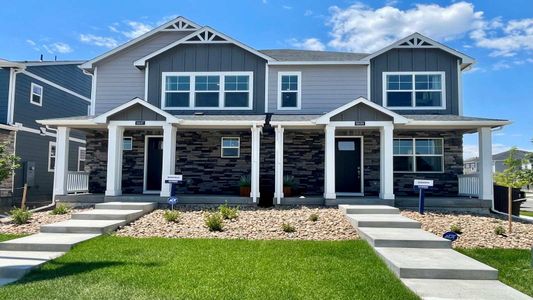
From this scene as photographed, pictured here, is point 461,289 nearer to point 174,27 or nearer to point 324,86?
point 324,86

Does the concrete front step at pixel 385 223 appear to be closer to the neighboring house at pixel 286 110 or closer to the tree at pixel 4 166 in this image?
the neighboring house at pixel 286 110

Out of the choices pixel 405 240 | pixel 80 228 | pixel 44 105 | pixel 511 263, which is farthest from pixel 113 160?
pixel 511 263

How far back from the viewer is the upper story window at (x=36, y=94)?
17859mm

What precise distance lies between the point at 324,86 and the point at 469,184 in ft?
19.1

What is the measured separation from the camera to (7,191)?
16.1 metres

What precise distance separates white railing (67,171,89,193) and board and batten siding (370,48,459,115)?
10.7 meters

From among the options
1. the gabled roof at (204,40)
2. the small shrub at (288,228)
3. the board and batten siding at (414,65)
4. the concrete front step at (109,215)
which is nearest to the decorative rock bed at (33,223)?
the concrete front step at (109,215)

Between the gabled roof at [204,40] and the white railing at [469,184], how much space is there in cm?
782

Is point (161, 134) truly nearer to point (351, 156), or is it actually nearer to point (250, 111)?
point (250, 111)

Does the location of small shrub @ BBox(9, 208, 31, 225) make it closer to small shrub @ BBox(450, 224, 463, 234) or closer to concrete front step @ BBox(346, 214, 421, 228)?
concrete front step @ BBox(346, 214, 421, 228)

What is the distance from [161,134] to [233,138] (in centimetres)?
262

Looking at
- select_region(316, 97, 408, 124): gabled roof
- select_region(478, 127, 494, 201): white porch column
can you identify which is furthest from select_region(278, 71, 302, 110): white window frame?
select_region(478, 127, 494, 201): white porch column

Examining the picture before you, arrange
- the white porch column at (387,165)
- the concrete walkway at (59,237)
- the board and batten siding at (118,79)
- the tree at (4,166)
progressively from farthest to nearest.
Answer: the board and batten siding at (118,79), the white porch column at (387,165), the tree at (4,166), the concrete walkway at (59,237)

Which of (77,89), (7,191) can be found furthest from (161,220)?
(77,89)
